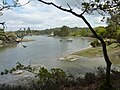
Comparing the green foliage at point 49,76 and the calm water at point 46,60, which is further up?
the green foliage at point 49,76

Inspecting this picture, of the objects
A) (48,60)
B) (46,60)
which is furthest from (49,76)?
(46,60)

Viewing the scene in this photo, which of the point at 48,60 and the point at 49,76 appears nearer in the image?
the point at 49,76

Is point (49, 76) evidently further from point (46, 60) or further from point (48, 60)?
point (46, 60)

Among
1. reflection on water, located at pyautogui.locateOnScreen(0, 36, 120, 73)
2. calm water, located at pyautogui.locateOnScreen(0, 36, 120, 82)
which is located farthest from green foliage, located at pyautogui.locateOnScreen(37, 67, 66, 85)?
reflection on water, located at pyautogui.locateOnScreen(0, 36, 120, 73)

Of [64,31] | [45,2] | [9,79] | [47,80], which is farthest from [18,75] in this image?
[64,31]

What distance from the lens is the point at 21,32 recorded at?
8898 millimetres

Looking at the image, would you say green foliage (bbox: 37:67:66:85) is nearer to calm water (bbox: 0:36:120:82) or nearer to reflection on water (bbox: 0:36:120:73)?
calm water (bbox: 0:36:120:82)

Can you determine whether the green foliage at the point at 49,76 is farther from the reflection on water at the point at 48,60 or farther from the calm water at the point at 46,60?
the reflection on water at the point at 48,60

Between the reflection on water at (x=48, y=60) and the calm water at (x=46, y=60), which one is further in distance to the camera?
the reflection on water at (x=48, y=60)

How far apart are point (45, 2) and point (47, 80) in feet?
14.6

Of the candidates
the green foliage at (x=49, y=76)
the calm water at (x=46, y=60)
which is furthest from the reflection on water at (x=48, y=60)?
the green foliage at (x=49, y=76)

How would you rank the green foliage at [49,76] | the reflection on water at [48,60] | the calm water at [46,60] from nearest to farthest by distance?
the green foliage at [49,76], the calm water at [46,60], the reflection on water at [48,60]

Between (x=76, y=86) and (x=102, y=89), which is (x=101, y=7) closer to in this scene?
(x=102, y=89)

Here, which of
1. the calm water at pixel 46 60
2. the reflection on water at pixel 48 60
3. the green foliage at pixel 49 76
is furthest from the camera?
the reflection on water at pixel 48 60
